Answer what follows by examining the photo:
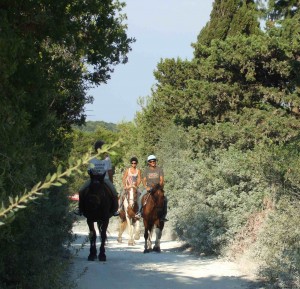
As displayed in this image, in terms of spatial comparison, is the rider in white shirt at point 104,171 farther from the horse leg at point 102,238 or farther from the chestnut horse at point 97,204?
the horse leg at point 102,238

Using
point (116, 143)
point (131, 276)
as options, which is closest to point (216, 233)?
point (131, 276)

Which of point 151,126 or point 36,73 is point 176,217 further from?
point 151,126

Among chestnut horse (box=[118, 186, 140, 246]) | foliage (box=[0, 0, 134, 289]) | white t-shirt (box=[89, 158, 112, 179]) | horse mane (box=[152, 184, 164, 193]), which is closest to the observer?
foliage (box=[0, 0, 134, 289])

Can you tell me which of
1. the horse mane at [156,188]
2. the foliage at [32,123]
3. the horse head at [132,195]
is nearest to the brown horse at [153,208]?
the horse mane at [156,188]

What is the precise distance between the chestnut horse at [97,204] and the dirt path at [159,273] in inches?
17.1

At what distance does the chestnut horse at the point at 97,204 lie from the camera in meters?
16.1

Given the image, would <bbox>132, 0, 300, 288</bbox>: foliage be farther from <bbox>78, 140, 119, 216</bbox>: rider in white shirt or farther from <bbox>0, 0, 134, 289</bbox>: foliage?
<bbox>0, 0, 134, 289</bbox>: foliage

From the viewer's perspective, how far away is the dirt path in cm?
1251

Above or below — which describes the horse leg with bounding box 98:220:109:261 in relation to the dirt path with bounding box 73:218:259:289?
above

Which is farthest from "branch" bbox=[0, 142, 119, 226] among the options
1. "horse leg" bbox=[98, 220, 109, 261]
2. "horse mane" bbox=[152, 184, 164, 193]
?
"horse mane" bbox=[152, 184, 164, 193]

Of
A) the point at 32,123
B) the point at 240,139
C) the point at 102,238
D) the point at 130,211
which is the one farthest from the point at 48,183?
the point at 240,139

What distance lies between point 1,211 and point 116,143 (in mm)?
722

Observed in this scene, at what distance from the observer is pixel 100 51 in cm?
1366

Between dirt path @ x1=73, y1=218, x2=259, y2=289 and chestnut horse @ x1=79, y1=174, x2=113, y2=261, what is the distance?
0.44m
